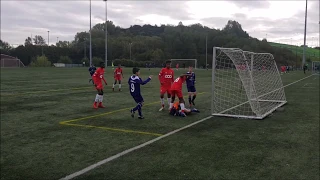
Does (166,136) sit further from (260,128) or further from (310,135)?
(310,135)

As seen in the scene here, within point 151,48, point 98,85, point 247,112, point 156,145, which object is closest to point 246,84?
point 247,112

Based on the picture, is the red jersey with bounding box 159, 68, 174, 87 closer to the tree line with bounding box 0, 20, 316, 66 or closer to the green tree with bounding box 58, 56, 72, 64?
the tree line with bounding box 0, 20, 316, 66

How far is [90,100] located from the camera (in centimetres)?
1644

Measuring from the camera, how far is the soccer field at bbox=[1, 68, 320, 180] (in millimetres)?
6121

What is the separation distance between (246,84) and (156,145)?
18.9 feet

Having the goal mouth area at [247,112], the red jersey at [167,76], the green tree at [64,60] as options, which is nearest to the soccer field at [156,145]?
the goal mouth area at [247,112]

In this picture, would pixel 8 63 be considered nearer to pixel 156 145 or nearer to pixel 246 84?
pixel 246 84

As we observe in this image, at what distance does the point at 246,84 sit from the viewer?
1227 cm

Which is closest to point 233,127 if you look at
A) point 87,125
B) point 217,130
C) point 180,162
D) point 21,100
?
point 217,130

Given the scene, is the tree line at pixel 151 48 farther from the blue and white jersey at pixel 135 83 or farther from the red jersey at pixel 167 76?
the blue and white jersey at pixel 135 83

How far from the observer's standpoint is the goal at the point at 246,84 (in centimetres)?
1213

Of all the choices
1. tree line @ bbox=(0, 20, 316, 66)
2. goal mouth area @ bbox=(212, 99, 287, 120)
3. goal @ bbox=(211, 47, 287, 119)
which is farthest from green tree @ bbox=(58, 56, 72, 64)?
goal mouth area @ bbox=(212, 99, 287, 120)

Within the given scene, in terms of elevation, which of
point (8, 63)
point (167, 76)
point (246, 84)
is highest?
point (8, 63)

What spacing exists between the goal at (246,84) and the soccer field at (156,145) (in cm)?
89
